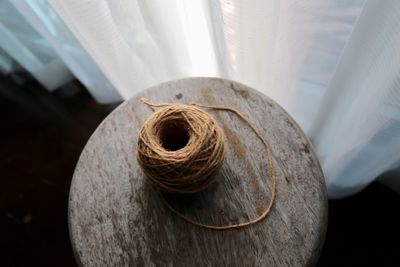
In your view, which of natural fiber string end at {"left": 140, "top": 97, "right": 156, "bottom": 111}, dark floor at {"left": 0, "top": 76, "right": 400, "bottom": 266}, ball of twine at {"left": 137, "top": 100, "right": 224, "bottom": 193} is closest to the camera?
ball of twine at {"left": 137, "top": 100, "right": 224, "bottom": 193}

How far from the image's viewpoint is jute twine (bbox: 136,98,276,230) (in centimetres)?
48

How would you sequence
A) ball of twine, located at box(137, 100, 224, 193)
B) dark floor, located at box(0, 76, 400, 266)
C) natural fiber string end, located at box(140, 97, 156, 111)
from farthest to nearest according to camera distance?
1. dark floor, located at box(0, 76, 400, 266)
2. natural fiber string end, located at box(140, 97, 156, 111)
3. ball of twine, located at box(137, 100, 224, 193)

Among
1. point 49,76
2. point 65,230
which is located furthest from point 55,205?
point 49,76

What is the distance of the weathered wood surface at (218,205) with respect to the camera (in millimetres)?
506

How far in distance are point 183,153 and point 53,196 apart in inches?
30.4

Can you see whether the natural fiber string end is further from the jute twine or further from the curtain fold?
the curtain fold

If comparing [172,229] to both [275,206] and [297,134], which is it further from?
[297,134]

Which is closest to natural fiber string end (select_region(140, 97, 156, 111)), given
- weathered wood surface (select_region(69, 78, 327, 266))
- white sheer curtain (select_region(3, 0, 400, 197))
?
weathered wood surface (select_region(69, 78, 327, 266))

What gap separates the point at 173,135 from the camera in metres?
0.58

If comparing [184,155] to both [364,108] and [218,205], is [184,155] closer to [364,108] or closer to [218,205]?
[218,205]

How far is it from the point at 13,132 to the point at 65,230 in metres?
0.47

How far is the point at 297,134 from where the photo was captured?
1.90 ft

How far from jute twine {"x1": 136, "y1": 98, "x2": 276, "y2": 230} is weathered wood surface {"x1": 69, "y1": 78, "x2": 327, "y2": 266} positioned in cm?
2

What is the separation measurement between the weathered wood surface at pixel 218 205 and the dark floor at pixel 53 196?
1.55ft
